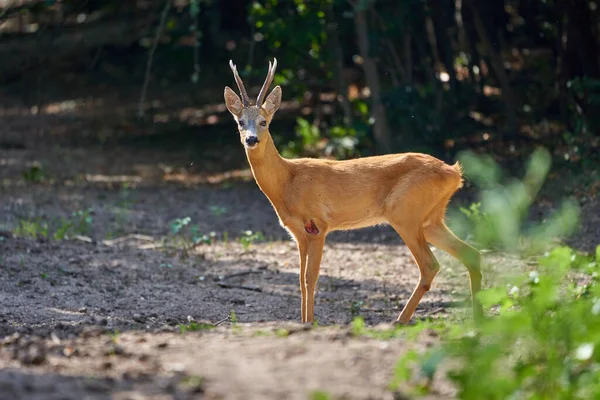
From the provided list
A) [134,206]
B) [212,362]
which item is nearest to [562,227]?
Result: [212,362]

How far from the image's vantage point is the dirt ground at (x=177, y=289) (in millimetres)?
4918

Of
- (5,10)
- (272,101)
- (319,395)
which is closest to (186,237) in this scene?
(272,101)

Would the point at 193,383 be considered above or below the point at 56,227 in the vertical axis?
above

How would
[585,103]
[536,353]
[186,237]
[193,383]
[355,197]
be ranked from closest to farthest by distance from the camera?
[193,383] → [536,353] → [355,197] → [186,237] → [585,103]

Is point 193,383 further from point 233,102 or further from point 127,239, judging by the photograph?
point 127,239

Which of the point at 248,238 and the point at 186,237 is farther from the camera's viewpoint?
the point at 186,237

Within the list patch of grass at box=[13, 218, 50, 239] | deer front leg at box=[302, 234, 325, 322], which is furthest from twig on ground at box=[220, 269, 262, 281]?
patch of grass at box=[13, 218, 50, 239]

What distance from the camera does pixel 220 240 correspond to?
11.8 meters

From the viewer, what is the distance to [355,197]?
8.41 metres

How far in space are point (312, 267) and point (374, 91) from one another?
692cm

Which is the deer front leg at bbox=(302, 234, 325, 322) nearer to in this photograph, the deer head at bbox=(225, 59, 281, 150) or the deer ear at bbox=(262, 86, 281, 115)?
the deer head at bbox=(225, 59, 281, 150)

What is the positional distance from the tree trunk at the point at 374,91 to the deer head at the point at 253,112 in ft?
19.0

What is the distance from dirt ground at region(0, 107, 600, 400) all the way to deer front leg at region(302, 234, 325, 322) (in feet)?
0.79

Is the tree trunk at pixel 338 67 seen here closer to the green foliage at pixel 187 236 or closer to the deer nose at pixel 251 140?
the green foliage at pixel 187 236
